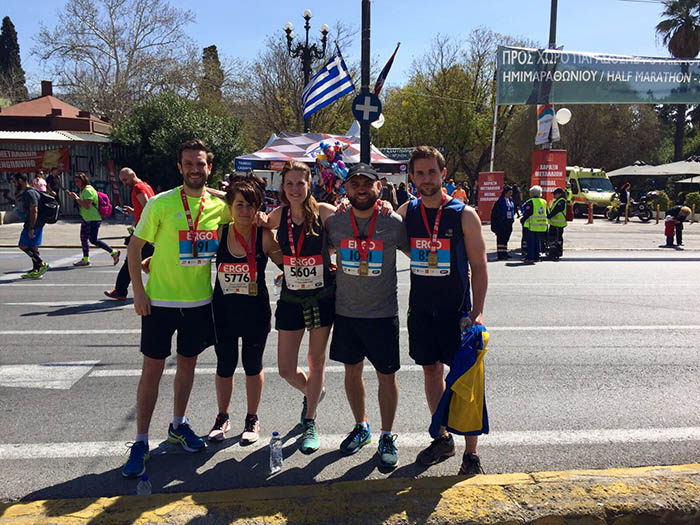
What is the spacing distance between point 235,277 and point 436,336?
1330mm

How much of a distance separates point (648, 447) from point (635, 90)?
17.2 m

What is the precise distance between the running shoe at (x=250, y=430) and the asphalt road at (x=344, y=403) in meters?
0.07

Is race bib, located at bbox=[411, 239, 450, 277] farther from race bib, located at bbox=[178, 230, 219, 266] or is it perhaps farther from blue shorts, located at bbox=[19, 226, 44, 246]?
blue shorts, located at bbox=[19, 226, 44, 246]

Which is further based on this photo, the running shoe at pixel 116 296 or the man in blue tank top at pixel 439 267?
the running shoe at pixel 116 296

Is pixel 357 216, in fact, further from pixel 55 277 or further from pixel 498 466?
pixel 55 277

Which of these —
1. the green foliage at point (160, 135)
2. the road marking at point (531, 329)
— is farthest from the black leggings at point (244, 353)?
the green foliage at point (160, 135)

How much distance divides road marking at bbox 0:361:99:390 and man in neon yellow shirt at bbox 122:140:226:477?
181cm

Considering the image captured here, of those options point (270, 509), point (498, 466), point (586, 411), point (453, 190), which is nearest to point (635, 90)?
point (453, 190)

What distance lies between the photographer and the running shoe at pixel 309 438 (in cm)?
369

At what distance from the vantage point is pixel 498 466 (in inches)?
139

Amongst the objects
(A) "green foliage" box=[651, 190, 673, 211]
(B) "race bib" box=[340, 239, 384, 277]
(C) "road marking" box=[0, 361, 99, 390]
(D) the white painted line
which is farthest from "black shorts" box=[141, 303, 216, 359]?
(A) "green foliage" box=[651, 190, 673, 211]

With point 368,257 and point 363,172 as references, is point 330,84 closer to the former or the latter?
point 363,172

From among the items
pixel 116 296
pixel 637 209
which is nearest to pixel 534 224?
pixel 116 296

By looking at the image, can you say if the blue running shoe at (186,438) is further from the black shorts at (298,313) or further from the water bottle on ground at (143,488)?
the black shorts at (298,313)
